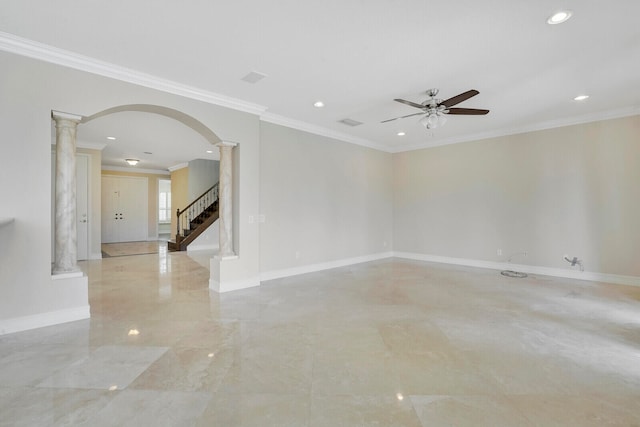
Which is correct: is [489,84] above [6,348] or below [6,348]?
above

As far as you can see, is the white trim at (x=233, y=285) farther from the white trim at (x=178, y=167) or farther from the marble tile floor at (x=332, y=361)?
the white trim at (x=178, y=167)

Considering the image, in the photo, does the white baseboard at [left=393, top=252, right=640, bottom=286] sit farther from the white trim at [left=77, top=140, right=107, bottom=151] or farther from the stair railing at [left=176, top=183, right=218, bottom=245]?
the white trim at [left=77, top=140, right=107, bottom=151]

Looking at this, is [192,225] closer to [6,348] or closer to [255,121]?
[255,121]

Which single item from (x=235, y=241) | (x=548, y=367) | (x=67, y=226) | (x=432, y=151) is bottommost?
(x=548, y=367)

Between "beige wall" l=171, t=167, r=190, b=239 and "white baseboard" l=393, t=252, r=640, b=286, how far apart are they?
7.78m

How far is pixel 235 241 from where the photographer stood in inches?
188

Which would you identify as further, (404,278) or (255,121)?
(404,278)

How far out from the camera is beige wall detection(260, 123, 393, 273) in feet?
17.8

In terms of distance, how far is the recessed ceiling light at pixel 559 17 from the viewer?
2.55 metres

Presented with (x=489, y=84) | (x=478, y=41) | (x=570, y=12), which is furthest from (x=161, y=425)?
(x=489, y=84)

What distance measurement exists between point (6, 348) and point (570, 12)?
578cm

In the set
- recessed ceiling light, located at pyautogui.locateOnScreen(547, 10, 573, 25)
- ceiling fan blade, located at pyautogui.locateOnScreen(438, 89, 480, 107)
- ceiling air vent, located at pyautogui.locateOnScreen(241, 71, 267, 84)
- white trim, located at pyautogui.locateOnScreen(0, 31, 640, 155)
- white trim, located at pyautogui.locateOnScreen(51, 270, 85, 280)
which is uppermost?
ceiling air vent, located at pyautogui.locateOnScreen(241, 71, 267, 84)

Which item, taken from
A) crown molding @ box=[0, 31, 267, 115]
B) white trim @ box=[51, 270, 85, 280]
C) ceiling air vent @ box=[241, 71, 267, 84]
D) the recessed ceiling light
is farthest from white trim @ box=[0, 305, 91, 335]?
the recessed ceiling light

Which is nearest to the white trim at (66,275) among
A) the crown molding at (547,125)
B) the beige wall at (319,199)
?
the beige wall at (319,199)
